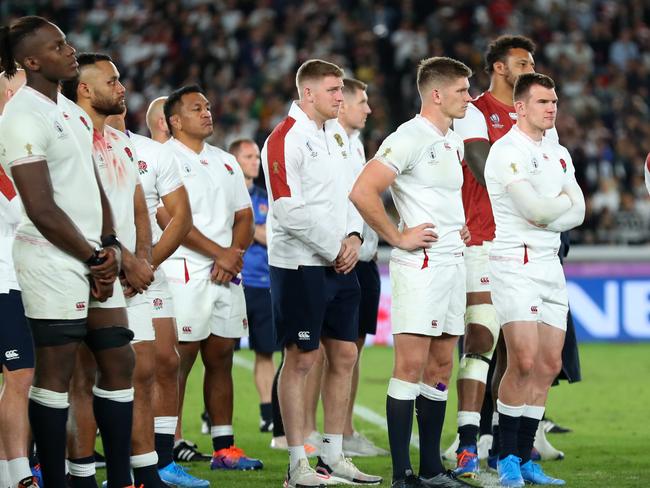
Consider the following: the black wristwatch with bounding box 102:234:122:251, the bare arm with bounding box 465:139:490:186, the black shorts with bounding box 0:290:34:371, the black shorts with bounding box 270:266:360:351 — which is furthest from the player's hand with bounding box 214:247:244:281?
the black wristwatch with bounding box 102:234:122:251

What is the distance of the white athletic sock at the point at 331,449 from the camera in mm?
7559

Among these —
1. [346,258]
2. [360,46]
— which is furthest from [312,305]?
[360,46]

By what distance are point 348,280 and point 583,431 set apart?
322cm

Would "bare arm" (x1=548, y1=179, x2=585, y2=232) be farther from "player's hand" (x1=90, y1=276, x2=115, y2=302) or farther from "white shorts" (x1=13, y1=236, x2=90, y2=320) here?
"white shorts" (x1=13, y1=236, x2=90, y2=320)

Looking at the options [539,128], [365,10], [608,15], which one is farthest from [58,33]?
[608,15]

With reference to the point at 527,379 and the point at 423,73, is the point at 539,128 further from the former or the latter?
the point at 527,379

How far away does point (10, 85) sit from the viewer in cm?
648

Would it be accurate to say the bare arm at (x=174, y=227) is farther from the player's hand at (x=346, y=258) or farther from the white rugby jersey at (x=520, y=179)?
the white rugby jersey at (x=520, y=179)

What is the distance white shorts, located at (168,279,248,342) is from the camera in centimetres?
810

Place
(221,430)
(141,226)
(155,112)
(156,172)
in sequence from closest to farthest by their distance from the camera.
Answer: (141,226), (156,172), (221,430), (155,112)

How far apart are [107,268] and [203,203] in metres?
2.60

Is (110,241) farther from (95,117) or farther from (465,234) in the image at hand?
(465,234)

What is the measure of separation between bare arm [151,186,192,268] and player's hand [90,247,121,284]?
154 centimetres

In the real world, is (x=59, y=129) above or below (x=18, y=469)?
above
